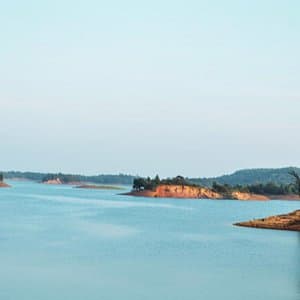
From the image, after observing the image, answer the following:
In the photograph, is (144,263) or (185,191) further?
(185,191)

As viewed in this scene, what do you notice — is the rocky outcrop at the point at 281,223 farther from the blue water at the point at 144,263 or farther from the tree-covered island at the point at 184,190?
the tree-covered island at the point at 184,190

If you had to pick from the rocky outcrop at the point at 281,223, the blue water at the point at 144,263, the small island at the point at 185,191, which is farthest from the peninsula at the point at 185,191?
the blue water at the point at 144,263

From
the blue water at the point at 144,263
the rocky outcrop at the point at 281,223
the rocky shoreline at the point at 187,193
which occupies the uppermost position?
the rocky shoreline at the point at 187,193

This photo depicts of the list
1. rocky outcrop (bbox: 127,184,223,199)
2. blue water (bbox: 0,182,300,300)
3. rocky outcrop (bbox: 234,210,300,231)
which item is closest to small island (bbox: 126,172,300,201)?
rocky outcrop (bbox: 127,184,223,199)

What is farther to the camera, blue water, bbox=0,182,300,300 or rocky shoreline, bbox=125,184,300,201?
rocky shoreline, bbox=125,184,300,201

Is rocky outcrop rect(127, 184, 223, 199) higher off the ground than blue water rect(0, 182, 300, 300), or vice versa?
rocky outcrop rect(127, 184, 223, 199)

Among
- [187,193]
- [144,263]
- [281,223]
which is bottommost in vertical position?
[144,263]

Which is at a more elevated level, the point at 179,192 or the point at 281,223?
the point at 179,192

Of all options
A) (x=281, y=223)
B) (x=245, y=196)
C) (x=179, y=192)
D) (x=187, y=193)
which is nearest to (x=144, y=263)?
(x=281, y=223)

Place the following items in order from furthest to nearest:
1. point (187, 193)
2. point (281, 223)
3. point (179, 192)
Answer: point (187, 193), point (179, 192), point (281, 223)

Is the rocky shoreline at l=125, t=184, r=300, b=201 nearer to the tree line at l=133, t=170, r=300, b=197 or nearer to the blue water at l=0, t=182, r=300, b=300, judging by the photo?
the tree line at l=133, t=170, r=300, b=197

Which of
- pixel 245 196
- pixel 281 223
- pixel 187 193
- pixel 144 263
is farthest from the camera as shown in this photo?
pixel 187 193

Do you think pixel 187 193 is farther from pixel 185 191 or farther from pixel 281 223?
pixel 281 223

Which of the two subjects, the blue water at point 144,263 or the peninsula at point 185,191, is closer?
the blue water at point 144,263
